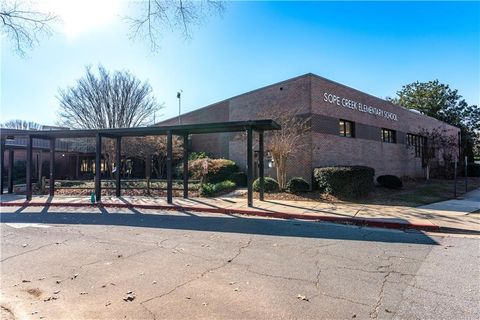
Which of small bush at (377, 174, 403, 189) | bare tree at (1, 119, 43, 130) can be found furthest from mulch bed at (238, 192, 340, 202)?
bare tree at (1, 119, 43, 130)

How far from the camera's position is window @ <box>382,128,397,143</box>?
2482 centimetres

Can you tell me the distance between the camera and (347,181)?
47.7ft

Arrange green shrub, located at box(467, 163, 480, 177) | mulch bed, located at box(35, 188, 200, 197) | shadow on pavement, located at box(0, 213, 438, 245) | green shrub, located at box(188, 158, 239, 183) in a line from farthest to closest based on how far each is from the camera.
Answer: green shrub, located at box(467, 163, 480, 177) → green shrub, located at box(188, 158, 239, 183) → mulch bed, located at box(35, 188, 200, 197) → shadow on pavement, located at box(0, 213, 438, 245)

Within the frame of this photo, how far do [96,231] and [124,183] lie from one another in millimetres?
13226

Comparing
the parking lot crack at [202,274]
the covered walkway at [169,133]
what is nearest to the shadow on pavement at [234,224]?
the parking lot crack at [202,274]

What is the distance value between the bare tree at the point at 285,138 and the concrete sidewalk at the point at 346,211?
10.3ft

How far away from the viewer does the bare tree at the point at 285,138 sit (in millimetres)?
16688

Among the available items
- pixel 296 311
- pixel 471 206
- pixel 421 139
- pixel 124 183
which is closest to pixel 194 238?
pixel 296 311

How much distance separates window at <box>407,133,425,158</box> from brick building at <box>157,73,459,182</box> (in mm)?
96

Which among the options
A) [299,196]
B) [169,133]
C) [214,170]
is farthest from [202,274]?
[214,170]

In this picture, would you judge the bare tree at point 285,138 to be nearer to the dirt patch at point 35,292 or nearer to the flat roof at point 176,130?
the flat roof at point 176,130

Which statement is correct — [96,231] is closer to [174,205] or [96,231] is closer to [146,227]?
[146,227]

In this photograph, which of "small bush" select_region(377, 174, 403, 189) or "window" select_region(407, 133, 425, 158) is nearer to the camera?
"small bush" select_region(377, 174, 403, 189)

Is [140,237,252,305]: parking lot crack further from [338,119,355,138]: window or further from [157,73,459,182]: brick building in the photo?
[338,119,355,138]: window
